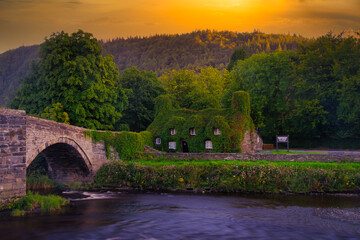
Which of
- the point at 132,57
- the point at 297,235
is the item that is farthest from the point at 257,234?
the point at 132,57

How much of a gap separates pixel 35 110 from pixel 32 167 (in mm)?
7304

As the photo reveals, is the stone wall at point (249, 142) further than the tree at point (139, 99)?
No

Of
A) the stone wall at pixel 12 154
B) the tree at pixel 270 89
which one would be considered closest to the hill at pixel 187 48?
the tree at pixel 270 89

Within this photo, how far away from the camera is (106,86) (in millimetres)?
37469

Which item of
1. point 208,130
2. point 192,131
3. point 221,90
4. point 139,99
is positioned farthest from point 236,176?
point 221,90

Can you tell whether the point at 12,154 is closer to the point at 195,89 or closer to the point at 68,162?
the point at 68,162

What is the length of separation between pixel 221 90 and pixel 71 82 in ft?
83.5

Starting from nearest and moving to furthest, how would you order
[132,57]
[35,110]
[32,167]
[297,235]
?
[297,235] → [32,167] → [35,110] → [132,57]

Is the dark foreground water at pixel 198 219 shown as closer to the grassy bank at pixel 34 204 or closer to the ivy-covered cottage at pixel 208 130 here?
the grassy bank at pixel 34 204

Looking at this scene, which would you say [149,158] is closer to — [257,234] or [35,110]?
[35,110]

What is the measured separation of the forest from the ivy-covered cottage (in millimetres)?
4579

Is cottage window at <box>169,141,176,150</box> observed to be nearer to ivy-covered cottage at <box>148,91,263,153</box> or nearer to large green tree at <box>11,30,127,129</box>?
ivy-covered cottage at <box>148,91,263,153</box>

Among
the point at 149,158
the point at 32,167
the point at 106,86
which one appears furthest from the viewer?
the point at 106,86

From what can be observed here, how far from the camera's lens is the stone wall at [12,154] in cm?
1811
